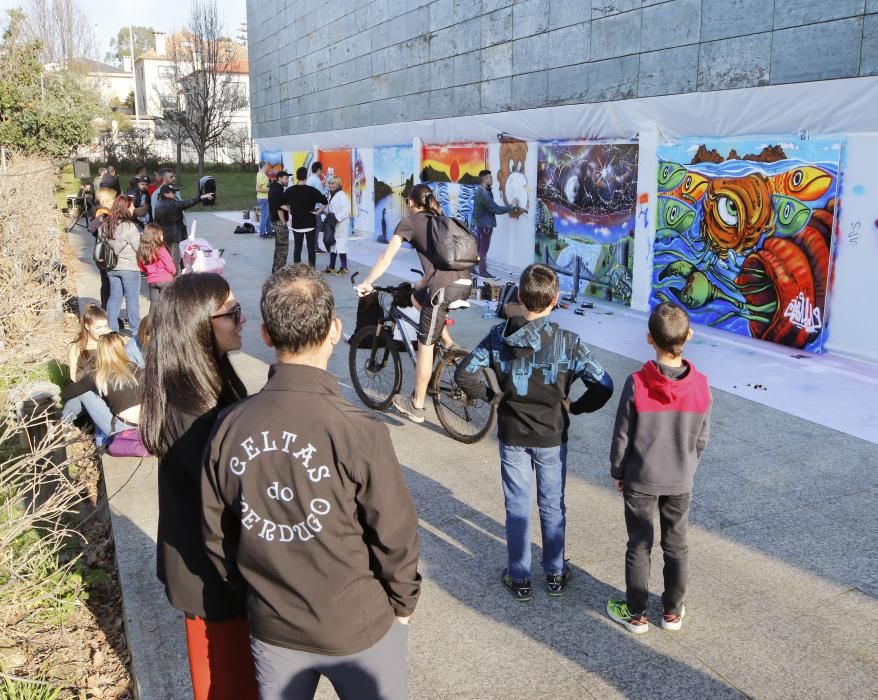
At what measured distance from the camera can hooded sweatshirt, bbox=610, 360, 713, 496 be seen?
334 centimetres

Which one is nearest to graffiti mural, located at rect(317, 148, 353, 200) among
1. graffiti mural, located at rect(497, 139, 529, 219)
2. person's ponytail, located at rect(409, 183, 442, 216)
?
graffiti mural, located at rect(497, 139, 529, 219)

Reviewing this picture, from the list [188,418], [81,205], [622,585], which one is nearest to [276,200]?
[622,585]

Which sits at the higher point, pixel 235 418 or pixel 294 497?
pixel 235 418

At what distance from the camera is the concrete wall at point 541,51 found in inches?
346

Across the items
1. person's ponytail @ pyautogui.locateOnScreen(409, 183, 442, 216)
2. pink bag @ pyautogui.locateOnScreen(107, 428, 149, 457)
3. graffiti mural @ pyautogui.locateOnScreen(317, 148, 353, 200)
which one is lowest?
pink bag @ pyautogui.locateOnScreen(107, 428, 149, 457)

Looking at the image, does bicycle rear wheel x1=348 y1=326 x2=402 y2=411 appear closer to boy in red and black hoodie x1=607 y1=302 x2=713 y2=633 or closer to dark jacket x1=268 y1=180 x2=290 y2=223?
boy in red and black hoodie x1=607 y1=302 x2=713 y2=633

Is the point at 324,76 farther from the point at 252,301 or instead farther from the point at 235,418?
the point at 235,418

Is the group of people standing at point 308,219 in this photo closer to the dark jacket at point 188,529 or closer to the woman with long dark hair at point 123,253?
the woman with long dark hair at point 123,253

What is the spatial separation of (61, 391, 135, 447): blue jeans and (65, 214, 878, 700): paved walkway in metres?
0.26

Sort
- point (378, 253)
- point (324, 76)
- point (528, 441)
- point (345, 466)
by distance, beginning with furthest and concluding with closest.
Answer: point (324, 76)
point (378, 253)
point (528, 441)
point (345, 466)

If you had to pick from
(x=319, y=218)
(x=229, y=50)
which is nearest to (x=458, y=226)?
(x=319, y=218)

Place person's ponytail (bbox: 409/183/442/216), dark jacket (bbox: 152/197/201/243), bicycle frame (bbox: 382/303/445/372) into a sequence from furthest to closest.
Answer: dark jacket (bbox: 152/197/201/243) → bicycle frame (bbox: 382/303/445/372) → person's ponytail (bbox: 409/183/442/216)

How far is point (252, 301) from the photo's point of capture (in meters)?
11.7

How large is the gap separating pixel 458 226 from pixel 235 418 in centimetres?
419
